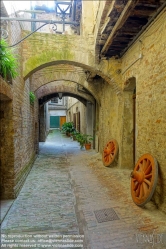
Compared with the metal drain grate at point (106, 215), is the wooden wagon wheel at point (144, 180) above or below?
above

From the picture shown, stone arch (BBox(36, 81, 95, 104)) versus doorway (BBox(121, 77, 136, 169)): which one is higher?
stone arch (BBox(36, 81, 95, 104))

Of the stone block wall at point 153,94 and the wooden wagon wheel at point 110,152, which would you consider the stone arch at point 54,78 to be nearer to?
the wooden wagon wheel at point 110,152

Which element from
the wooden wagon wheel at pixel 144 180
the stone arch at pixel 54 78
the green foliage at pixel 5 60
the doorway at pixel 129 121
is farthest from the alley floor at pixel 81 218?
the stone arch at pixel 54 78

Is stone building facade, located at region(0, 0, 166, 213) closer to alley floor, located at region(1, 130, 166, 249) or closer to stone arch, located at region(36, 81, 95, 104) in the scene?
alley floor, located at region(1, 130, 166, 249)

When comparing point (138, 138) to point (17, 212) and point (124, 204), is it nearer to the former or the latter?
point (124, 204)

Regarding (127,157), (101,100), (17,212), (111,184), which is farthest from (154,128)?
(101,100)

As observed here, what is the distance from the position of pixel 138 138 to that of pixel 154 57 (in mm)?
1776

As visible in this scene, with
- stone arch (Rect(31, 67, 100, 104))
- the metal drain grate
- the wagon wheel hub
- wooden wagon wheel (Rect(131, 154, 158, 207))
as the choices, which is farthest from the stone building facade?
the metal drain grate

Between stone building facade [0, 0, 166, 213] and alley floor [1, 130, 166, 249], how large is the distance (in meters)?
0.47

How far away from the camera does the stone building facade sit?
325 centimetres

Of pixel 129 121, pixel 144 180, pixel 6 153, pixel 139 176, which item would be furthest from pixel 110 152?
pixel 6 153

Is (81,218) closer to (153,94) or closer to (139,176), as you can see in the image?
(139,176)

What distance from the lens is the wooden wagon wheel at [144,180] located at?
118 inches

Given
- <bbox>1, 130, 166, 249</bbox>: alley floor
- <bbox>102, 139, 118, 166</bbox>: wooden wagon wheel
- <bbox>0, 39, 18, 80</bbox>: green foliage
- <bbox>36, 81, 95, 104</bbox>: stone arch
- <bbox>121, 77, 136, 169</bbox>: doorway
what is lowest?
<bbox>1, 130, 166, 249</bbox>: alley floor
